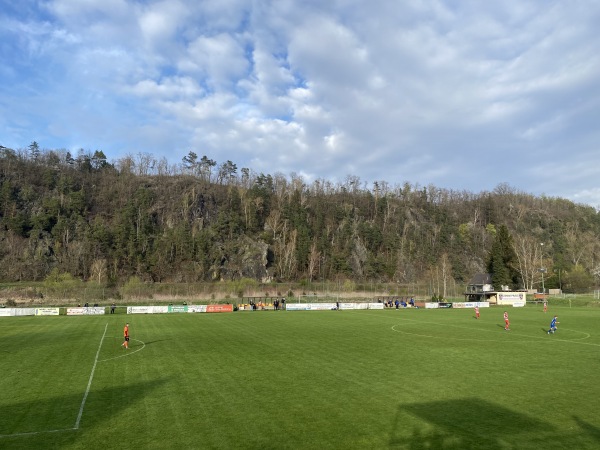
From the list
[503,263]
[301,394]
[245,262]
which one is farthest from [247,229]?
[301,394]

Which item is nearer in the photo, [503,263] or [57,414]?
[57,414]

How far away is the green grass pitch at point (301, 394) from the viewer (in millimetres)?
11422

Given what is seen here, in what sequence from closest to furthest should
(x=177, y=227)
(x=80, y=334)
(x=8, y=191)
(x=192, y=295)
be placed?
(x=80, y=334), (x=192, y=295), (x=8, y=191), (x=177, y=227)

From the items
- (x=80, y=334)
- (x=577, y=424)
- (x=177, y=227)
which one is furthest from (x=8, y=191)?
(x=577, y=424)

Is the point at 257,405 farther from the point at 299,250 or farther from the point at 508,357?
the point at 299,250

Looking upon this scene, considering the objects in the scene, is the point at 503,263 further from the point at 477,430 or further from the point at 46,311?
the point at 477,430

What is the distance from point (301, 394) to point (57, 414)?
7866 millimetres

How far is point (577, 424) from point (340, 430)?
6751mm

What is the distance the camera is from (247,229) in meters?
126

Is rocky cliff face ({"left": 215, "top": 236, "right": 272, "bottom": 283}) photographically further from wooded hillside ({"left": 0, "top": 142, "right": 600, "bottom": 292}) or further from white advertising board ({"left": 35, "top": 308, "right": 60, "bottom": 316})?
white advertising board ({"left": 35, "top": 308, "right": 60, "bottom": 316})

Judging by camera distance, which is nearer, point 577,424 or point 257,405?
point 577,424

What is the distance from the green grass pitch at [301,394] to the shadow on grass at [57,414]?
0.20 ft

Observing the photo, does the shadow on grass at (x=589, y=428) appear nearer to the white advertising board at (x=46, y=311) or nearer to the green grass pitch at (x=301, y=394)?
the green grass pitch at (x=301, y=394)

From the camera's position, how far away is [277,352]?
80.3 ft
